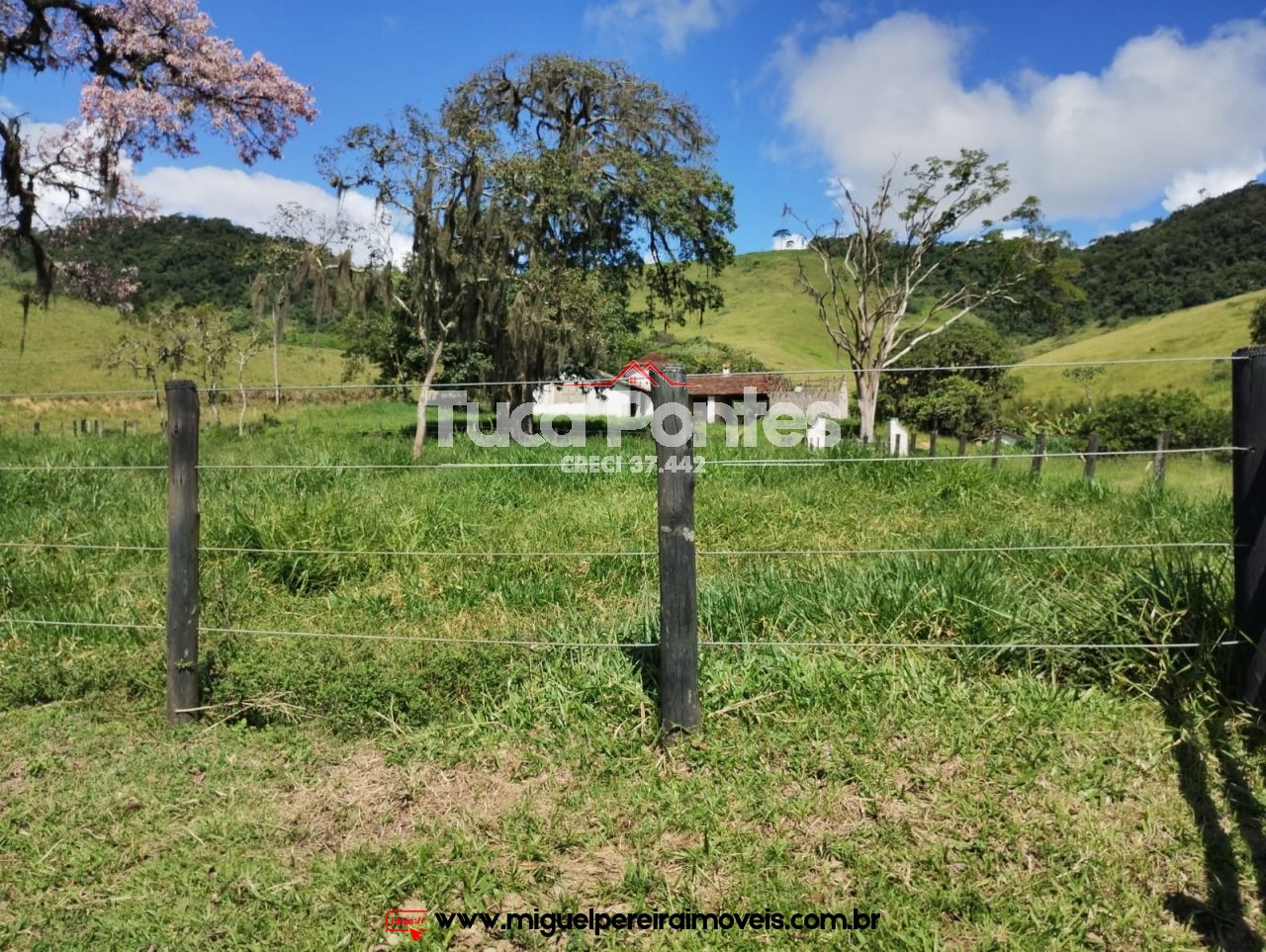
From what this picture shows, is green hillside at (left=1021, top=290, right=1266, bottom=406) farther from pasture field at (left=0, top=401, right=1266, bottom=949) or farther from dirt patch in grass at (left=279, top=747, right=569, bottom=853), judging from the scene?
dirt patch in grass at (left=279, top=747, right=569, bottom=853)

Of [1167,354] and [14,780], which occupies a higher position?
[1167,354]

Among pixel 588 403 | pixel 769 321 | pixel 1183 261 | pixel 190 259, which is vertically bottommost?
pixel 588 403

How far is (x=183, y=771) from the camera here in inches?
109

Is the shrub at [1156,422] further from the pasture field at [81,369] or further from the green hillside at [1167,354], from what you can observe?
the pasture field at [81,369]

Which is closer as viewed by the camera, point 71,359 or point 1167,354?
point 71,359

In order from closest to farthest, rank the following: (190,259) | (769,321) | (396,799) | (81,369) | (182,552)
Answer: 1. (396,799)
2. (182,552)
3. (81,369)
4. (190,259)
5. (769,321)

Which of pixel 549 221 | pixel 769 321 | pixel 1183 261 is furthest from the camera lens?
pixel 769 321

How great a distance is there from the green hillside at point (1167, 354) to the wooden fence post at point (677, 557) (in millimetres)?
31447

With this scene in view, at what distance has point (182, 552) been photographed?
9.77ft

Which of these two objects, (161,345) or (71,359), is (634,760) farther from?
(71,359)

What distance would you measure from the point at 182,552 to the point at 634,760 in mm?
1868

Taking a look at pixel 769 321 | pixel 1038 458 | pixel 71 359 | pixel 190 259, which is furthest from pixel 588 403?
pixel 769 321

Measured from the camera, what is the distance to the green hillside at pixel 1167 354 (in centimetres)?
3478

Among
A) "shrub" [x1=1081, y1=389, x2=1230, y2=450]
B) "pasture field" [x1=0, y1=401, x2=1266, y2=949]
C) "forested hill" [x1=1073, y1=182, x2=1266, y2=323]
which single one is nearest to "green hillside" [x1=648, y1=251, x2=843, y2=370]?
"forested hill" [x1=1073, y1=182, x2=1266, y2=323]
